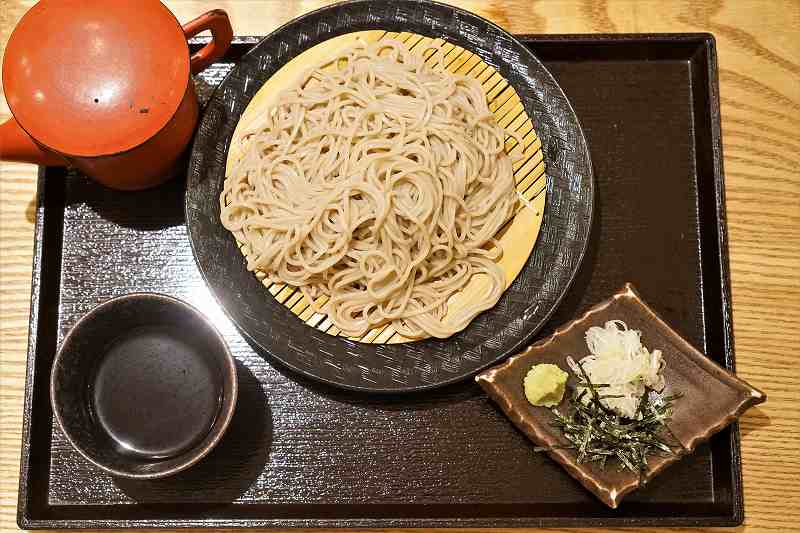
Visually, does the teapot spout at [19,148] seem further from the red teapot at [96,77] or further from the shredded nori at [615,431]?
the shredded nori at [615,431]

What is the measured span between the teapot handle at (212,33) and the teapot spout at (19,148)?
1.66 ft

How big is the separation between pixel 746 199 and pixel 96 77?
6.94 feet

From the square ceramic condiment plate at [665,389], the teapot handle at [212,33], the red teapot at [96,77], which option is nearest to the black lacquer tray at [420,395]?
the square ceramic condiment plate at [665,389]

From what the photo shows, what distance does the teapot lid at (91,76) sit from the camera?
6.43 ft

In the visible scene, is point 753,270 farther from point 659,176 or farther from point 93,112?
point 93,112

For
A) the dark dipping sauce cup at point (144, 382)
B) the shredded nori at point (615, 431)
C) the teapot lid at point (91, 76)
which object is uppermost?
the teapot lid at point (91, 76)

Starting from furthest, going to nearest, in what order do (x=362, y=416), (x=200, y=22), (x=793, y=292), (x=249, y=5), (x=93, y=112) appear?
(x=249, y=5)
(x=793, y=292)
(x=362, y=416)
(x=200, y=22)
(x=93, y=112)

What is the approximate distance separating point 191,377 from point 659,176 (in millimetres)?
1678

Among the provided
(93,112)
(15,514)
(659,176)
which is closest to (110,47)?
(93,112)

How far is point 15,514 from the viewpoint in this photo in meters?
2.29

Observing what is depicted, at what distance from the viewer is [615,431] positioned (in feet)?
6.86

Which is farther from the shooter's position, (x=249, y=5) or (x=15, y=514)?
(x=249, y=5)

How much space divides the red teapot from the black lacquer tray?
432 millimetres

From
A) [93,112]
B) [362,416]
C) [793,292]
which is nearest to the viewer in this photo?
[93,112]
